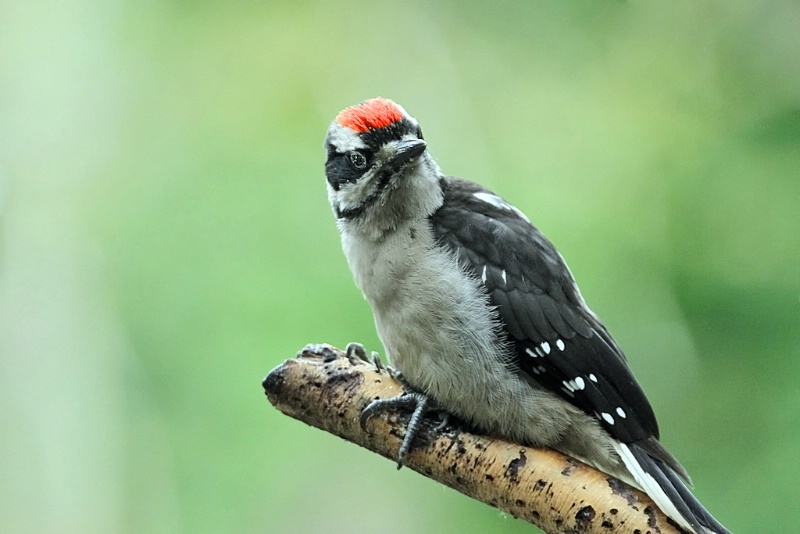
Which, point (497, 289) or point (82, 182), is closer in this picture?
point (497, 289)

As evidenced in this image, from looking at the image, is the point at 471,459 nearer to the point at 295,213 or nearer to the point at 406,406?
the point at 406,406

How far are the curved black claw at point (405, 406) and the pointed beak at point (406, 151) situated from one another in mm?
560

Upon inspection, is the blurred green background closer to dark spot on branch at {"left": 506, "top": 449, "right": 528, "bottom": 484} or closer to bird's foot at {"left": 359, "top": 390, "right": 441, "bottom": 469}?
bird's foot at {"left": 359, "top": 390, "right": 441, "bottom": 469}

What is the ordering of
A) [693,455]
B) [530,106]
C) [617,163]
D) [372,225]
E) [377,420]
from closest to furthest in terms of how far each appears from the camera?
1. [377,420]
2. [372,225]
3. [693,455]
4. [617,163]
5. [530,106]

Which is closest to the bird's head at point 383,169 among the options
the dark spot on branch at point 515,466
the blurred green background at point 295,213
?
the dark spot on branch at point 515,466

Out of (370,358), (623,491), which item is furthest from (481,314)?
(623,491)

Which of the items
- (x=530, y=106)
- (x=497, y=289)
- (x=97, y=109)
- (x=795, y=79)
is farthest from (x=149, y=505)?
(x=795, y=79)

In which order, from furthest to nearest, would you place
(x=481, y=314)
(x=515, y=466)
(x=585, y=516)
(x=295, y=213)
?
(x=295, y=213) < (x=481, y=314) < (x=515, y=466) < (x=585, y=516)

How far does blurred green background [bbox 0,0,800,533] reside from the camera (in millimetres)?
2947

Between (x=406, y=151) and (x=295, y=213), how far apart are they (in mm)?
1311

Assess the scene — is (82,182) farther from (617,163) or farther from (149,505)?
(617,163)

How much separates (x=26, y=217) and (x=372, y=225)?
175 centimetres

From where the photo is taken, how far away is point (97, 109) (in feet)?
11.4

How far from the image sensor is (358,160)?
2.20m
